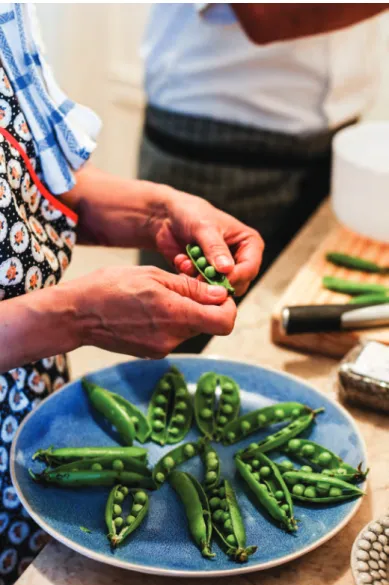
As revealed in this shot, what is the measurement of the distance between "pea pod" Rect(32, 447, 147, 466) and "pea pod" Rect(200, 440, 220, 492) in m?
0.09

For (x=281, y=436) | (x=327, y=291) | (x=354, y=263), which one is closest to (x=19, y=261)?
(x=281, y=436)

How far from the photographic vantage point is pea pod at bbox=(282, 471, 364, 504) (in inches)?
39.0

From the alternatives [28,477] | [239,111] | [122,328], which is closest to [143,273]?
[122,328]

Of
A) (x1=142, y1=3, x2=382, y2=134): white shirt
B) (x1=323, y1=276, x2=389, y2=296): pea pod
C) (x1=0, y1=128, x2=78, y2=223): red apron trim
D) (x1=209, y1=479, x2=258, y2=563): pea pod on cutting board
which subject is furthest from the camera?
(x1=142, y1=3, x2=382, y2=134): white shirt

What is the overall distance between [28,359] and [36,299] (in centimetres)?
8

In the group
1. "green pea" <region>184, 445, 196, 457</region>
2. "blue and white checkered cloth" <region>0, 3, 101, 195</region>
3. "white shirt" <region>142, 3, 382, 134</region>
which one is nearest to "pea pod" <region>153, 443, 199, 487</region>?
"green pea" <region>184, 445, 196, 457</region>

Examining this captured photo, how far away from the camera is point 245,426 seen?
114 centimetres

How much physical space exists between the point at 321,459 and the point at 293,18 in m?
1.03

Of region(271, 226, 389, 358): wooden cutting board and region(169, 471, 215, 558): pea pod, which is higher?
region(169, 471, 215, 558): pea pod

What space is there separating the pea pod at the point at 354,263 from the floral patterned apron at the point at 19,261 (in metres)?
0.68

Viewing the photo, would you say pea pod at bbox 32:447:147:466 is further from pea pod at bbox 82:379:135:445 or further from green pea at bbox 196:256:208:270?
green pea at bbox 196:256:208:270

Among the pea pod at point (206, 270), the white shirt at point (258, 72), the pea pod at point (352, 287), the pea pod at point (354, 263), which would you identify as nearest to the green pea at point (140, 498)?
the pea pod at point (206, 270)

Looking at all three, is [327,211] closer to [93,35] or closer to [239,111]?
[239,111]

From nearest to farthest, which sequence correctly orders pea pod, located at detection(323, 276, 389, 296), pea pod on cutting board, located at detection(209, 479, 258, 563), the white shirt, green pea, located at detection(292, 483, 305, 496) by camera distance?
pea pod on cutting board, located at detection(209, 479, 258, 563) → green pea, located at detection(292, 483, 305, 496) → pea pod, located at detection(323, 276, 389, 296) → the white shirt
